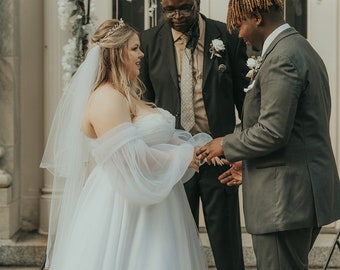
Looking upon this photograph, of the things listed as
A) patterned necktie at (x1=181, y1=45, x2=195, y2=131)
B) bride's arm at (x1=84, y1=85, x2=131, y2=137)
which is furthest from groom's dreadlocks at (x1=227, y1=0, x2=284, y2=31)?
patterned necktie at (x1=181, y1=45, x2=195, y2=131)

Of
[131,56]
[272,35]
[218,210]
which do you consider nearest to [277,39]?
[272,35]

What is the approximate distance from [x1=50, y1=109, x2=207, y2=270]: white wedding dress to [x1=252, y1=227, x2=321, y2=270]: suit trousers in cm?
61

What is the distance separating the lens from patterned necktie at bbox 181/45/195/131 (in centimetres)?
492

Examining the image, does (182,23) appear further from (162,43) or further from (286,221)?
(286,221)

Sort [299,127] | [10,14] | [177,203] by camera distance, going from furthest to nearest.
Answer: [10,14] < [177,203] < [299,127]

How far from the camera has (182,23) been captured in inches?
194

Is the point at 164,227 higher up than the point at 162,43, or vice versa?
the point at 162,43

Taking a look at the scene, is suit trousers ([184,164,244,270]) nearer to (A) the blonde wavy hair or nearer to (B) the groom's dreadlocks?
(A) the blonde wavy hair

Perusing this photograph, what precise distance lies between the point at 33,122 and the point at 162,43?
5.87 feet

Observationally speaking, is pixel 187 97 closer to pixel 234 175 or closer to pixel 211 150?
pixel 234 175

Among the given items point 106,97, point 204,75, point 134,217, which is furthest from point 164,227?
point 204,75

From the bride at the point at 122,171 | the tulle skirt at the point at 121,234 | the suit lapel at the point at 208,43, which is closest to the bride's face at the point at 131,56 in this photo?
the bride at the point at 122,171

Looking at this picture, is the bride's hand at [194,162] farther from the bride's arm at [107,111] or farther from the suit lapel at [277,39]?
the suit lapel at [277,39]

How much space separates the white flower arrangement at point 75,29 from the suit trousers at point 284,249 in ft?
7.35
